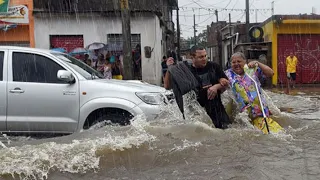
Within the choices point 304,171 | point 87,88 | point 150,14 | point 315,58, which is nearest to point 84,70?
point 87,88

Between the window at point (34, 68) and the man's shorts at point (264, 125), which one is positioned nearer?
the man's shorts at point (264, 125)

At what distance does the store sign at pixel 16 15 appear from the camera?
18.0 metres

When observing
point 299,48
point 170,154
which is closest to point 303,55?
point 299,48

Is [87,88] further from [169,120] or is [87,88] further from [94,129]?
[169,120]

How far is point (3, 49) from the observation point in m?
6.23

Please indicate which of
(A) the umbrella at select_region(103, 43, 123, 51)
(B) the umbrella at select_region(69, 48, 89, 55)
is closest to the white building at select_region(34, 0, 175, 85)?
(A) the umbrella at select_region(103, 43, 123, 51)

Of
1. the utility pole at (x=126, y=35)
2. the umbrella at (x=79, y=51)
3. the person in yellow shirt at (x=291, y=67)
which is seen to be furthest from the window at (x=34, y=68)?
the person in yellow shirt at (x=291, y=67)

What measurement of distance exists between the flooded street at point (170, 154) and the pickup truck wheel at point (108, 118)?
385mm

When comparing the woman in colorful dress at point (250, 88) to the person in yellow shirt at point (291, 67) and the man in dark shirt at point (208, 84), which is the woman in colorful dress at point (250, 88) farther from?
the person in yellow shirt at point (291, 67)

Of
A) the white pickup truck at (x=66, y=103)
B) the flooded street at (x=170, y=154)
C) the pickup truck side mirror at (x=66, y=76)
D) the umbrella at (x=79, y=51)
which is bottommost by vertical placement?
the flooded street at (x=170, y=154)

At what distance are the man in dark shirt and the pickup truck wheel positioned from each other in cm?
114

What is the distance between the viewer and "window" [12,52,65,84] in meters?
6.06

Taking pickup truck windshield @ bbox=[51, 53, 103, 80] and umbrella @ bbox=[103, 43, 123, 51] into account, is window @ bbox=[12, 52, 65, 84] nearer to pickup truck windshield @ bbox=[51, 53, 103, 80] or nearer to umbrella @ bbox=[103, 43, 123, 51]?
pickup truck windshield @ bbox=[51, 53, 103, 80]

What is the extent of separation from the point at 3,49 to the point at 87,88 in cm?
155
